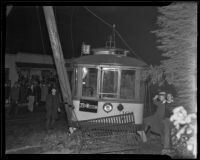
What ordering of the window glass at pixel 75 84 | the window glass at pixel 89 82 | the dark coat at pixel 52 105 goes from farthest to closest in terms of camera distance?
the dark coat at pixel 52 105
the window glass at pixel 75 84
the window glass at pixel 89 82

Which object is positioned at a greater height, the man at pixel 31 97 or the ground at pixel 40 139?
the man at pixel 31 97

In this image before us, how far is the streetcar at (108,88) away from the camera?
712 cm

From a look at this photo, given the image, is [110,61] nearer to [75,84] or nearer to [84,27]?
[75,84]

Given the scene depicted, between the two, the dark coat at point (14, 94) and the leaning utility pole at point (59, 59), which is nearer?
the leaning utility pole at point (59, 59)

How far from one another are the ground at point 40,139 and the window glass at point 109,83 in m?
1.62

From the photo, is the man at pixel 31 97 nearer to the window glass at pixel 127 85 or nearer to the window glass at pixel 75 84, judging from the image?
the window glass at pixel 75 84

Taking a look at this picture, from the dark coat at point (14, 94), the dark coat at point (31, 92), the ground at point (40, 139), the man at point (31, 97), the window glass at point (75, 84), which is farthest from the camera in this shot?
the man at point (31, 97)

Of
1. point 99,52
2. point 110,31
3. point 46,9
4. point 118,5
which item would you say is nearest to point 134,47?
point 110,31

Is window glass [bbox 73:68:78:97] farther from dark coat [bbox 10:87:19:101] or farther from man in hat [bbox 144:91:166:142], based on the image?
man in hat [bbox 144:91:166:142]

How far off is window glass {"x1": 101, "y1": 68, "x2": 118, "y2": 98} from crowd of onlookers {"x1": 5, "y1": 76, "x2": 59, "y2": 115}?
299cm

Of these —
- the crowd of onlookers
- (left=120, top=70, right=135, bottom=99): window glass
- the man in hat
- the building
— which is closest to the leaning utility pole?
(left=120, top=70, right=135, bottom=99): window glass

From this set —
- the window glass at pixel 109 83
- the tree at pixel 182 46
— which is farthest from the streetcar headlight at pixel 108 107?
the tree at pixel 182 46

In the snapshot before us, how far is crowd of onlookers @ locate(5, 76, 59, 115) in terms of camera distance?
27.3 ft

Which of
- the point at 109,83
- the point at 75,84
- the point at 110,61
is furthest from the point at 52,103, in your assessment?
the point at 110,61
